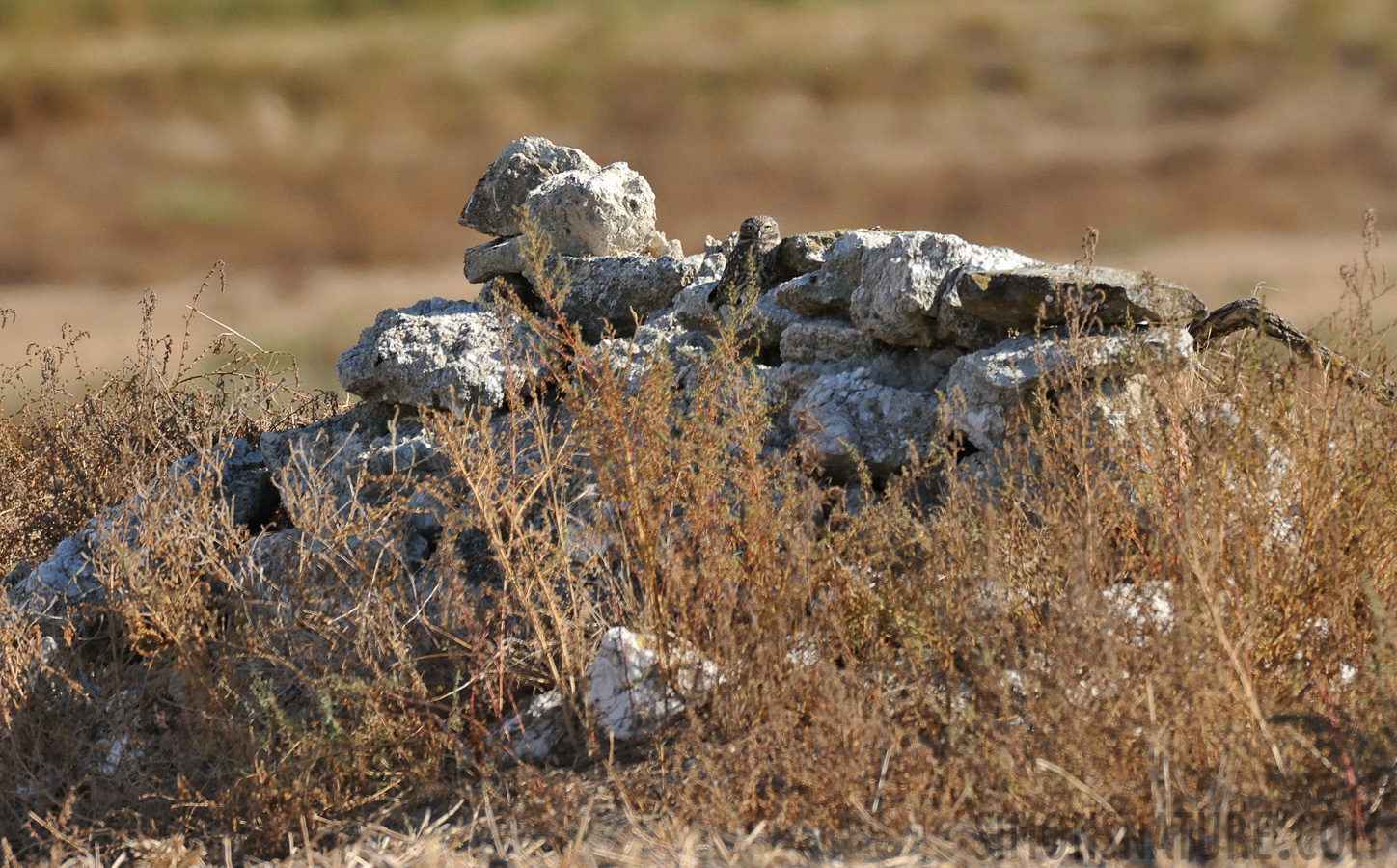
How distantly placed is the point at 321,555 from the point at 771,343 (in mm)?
2132

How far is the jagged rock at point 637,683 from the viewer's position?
9.48 ft

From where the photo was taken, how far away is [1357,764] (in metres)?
2.33

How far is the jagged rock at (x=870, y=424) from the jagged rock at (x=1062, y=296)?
39cm

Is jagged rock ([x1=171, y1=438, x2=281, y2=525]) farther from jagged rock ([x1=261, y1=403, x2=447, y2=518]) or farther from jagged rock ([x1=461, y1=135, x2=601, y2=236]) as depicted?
jagged rock ([x1=461, y1=135, x2=601, y2=236])

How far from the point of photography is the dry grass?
238cm

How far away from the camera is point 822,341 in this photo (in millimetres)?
4430

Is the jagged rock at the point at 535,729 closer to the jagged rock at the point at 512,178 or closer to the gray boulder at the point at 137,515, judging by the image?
the gray boulder at the point at 137,515

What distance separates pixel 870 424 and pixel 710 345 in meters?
0.86

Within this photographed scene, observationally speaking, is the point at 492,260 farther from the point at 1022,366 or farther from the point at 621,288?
the point at 1022,366

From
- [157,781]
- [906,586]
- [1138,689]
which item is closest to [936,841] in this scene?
[1138,689]

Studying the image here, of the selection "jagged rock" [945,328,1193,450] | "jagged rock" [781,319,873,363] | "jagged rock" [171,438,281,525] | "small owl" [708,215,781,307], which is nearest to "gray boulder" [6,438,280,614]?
"jagged rock" [171,438,281,525]

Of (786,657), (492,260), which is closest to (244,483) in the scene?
(492,260)

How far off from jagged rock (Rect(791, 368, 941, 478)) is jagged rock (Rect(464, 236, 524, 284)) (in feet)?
6.20

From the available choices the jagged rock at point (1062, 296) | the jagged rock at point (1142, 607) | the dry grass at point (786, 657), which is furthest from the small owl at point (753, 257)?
the jagged rock at point (1142, 607)
